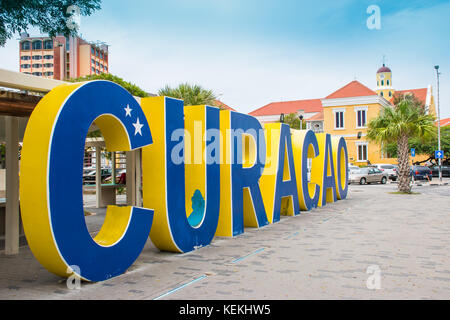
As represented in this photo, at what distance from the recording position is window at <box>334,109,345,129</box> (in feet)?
169

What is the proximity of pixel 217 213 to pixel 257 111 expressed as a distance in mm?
71230

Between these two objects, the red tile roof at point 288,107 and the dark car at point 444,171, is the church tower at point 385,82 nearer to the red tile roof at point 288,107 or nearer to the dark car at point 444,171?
the red tile roof at point 288,107

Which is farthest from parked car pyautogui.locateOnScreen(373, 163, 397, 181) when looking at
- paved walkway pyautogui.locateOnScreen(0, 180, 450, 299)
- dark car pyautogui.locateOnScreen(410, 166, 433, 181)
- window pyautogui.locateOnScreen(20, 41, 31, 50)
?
window pyautogui.locateOnScreen(20, 41, 31, 50)

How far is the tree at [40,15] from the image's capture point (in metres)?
13.9

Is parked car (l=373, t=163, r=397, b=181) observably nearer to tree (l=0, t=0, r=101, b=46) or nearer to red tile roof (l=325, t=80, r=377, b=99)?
red tile roof (l=325, t=80, r=377, b=99)

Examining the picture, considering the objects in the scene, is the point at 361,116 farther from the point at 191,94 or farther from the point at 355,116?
the point at 191,94

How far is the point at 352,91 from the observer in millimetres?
51719

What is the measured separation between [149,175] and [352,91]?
1893 inches

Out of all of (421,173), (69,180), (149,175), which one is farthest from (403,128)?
(69,180)

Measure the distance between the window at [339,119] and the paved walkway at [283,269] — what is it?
42.1 meters

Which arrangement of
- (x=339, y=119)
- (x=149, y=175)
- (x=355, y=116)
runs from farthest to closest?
(x=339, y=119) → (x=355, y=116) → (x=149, y=175)

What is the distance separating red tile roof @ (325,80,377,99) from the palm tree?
1181 inches
